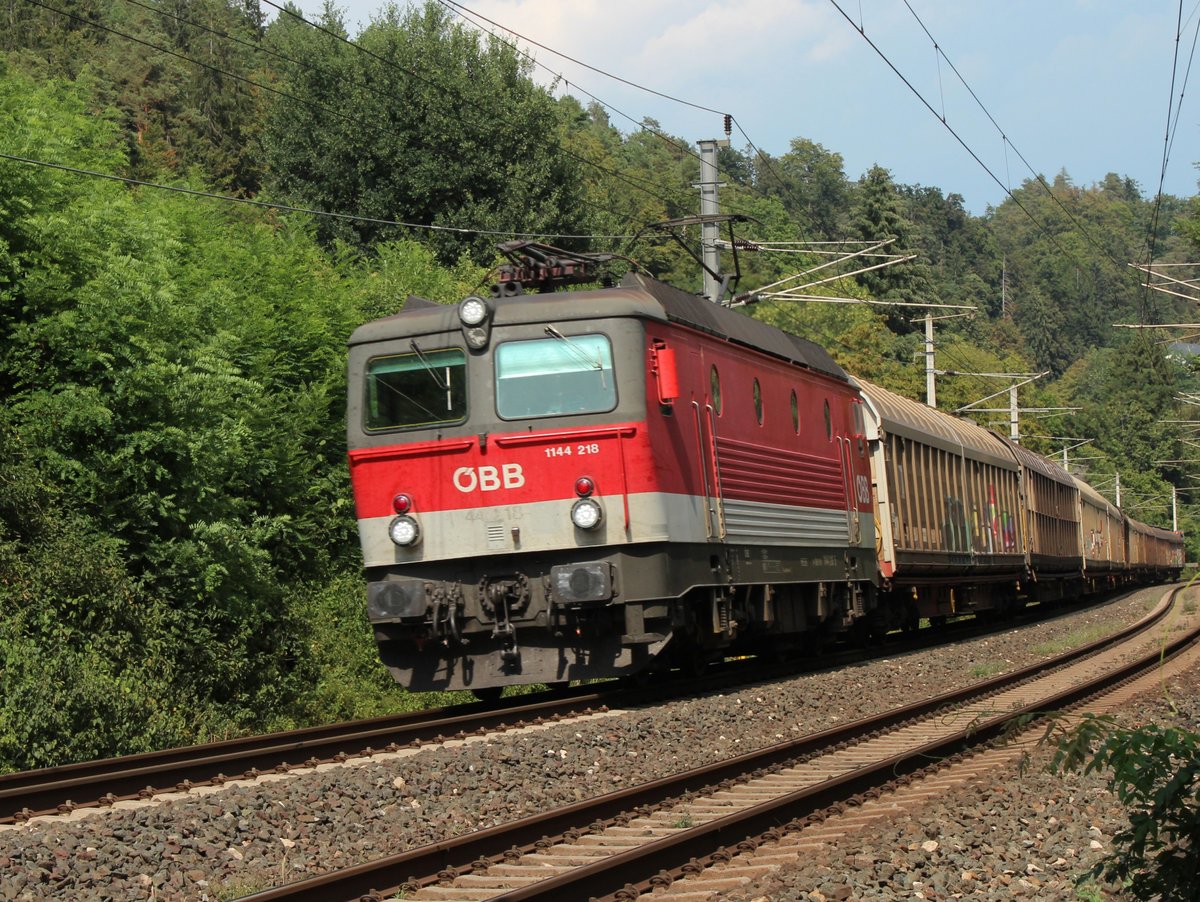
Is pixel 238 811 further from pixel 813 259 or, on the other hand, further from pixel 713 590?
pixel 813 259

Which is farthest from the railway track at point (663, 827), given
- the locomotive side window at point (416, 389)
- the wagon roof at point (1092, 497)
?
the wagon roof at point (1092, 497)

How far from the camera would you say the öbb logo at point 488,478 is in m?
12.9

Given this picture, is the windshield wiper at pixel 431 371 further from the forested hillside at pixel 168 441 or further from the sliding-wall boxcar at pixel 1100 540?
the sliding-wall boxcar at pixel 1100 540

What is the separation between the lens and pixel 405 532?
13.0 meters

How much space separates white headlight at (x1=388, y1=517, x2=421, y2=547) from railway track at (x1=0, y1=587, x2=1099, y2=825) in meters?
1.62

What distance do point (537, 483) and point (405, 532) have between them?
4.30ft

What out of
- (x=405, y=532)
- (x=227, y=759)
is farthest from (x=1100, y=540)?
(x=227, y=759)

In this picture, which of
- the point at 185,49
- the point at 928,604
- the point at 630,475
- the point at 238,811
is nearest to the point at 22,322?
the point at 630,475

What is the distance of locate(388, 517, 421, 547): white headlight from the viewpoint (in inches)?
511

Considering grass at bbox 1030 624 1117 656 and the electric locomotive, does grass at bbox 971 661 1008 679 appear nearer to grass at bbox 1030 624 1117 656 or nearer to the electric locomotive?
grass at bbox 1030 624 1117 656

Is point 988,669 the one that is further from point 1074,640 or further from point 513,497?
point 513,497

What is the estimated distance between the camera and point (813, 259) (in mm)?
84000

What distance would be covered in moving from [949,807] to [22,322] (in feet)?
34.8

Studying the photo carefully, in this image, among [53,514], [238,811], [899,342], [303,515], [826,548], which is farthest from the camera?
[899,342]
